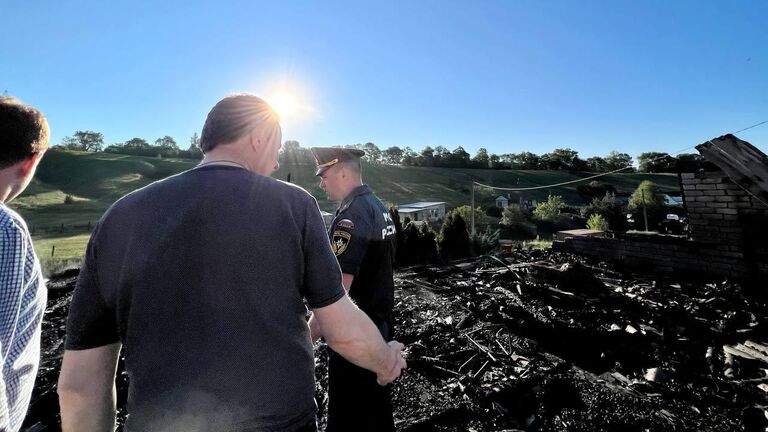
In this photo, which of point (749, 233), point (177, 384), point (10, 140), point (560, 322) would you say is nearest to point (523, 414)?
point (560, 322)

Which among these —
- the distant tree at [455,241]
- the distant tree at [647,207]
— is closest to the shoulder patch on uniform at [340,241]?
the distant tree at [455,241]

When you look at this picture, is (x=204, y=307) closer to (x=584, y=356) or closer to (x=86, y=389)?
(x=86, y=389)

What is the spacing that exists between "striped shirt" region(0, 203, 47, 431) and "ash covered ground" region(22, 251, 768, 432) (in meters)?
2.64

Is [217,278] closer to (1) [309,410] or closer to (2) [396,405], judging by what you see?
(1) [309,410]

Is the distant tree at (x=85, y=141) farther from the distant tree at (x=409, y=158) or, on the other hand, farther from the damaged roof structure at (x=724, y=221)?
the damaged roof structure at (x=724, y=221)

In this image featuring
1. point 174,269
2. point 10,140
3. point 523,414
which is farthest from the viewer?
point 523,414

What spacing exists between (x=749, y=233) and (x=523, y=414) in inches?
253

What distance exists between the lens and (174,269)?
115 cm

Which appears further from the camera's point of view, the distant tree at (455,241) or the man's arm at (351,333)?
the distant tree at (455,241)

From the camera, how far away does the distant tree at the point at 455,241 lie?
46.5ft

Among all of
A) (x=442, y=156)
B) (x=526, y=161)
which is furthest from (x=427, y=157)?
(x=526, y=161)

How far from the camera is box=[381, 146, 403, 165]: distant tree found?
4327 inches

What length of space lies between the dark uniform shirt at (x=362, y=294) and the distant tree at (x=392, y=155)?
10843 cm

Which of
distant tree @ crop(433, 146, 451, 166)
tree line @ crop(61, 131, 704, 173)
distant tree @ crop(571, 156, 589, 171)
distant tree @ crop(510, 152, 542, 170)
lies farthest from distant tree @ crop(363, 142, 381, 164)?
distant tree @ crop(571, 156, 589, 171)
